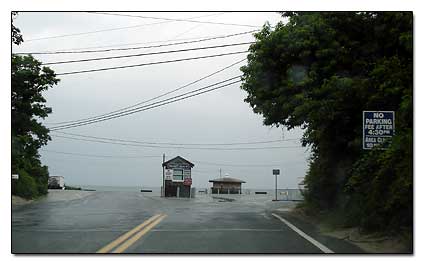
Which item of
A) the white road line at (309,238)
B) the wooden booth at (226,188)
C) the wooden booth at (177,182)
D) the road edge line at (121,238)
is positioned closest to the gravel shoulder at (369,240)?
the white road line at (309,238)

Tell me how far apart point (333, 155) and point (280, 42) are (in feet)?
11.8

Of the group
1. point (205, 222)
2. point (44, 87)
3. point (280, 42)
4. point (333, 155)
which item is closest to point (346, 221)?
point (333, 155)

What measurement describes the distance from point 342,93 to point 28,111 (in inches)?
→ 341

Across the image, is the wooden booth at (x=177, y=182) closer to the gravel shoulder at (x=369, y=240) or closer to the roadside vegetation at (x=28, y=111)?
the roadside vegetation at (x=28, y=111)

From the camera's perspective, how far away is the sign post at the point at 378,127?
37.8ft

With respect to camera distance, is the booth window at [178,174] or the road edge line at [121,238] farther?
the booth window at [178,174]

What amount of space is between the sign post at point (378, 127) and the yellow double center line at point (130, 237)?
529 centimetres

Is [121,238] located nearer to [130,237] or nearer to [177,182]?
[130,237]

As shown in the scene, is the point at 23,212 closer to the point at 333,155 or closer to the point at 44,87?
the point at 44,87

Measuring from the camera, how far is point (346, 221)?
13727 mm

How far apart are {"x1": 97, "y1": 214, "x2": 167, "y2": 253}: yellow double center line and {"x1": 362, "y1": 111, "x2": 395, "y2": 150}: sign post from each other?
529cm

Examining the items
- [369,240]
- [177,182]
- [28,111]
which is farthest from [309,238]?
[177,182]

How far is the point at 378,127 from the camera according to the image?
38.0ft

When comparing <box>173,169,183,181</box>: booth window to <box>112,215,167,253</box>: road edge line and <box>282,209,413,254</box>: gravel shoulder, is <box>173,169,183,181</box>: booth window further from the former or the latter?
<box>282,209,413,254</box>: gravel shoulder
